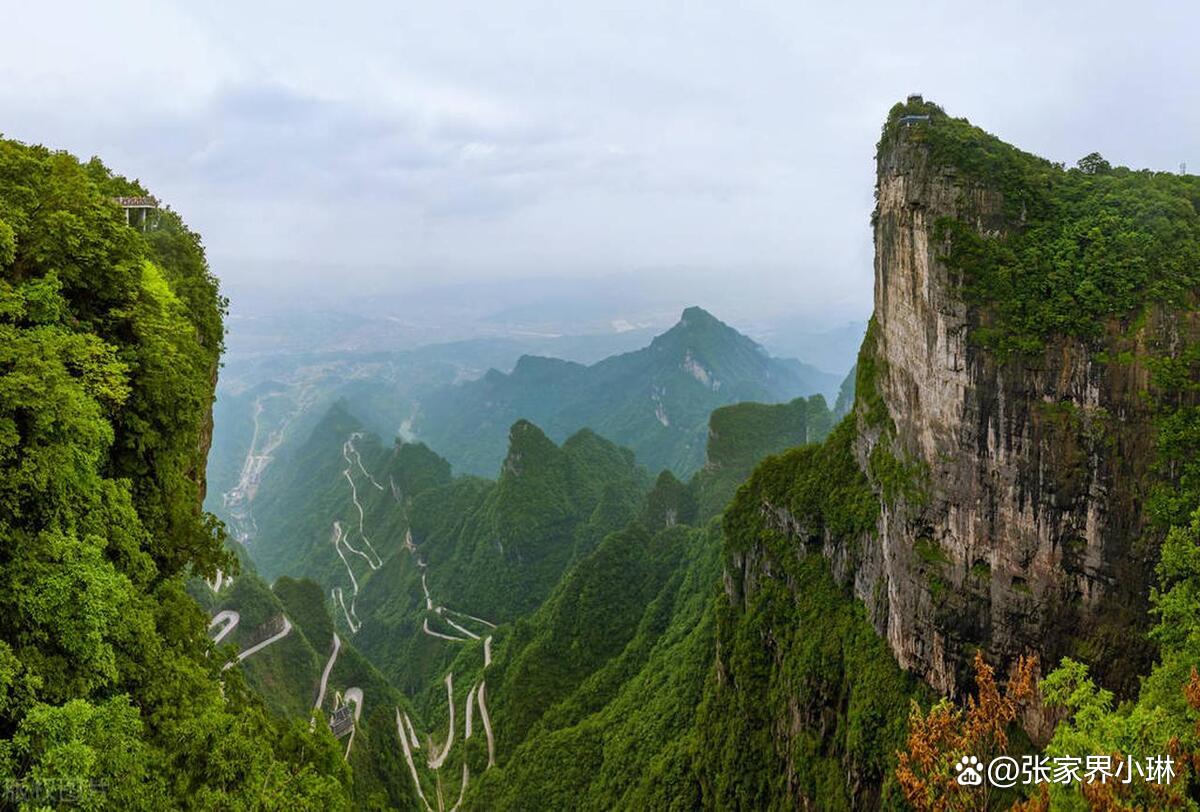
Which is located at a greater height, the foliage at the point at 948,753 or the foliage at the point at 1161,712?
the foliage at the point at 1161,712

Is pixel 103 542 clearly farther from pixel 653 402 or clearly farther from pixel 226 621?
pixel 653 402

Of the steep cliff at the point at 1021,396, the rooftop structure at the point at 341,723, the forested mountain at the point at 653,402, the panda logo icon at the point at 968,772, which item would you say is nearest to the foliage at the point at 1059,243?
the steep cliff at the point at 1021,396

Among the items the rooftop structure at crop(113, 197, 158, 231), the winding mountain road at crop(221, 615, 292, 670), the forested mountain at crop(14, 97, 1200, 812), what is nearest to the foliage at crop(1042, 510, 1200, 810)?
the forested mountain at crop(14, 97, 1200, 812)

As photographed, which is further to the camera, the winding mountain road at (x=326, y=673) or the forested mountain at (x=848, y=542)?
the winding mountain road at (x=326, y=673)

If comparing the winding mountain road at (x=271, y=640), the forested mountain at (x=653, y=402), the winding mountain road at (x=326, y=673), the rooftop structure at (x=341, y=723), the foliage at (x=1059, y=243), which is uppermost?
the foliage at (x=1059, y=243)

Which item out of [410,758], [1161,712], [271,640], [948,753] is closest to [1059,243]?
[1161,712]

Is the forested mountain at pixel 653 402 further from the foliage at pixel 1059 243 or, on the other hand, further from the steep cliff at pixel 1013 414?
the foliage at pixel 1059 243

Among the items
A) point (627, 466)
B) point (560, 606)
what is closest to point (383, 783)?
point (560, 606)
